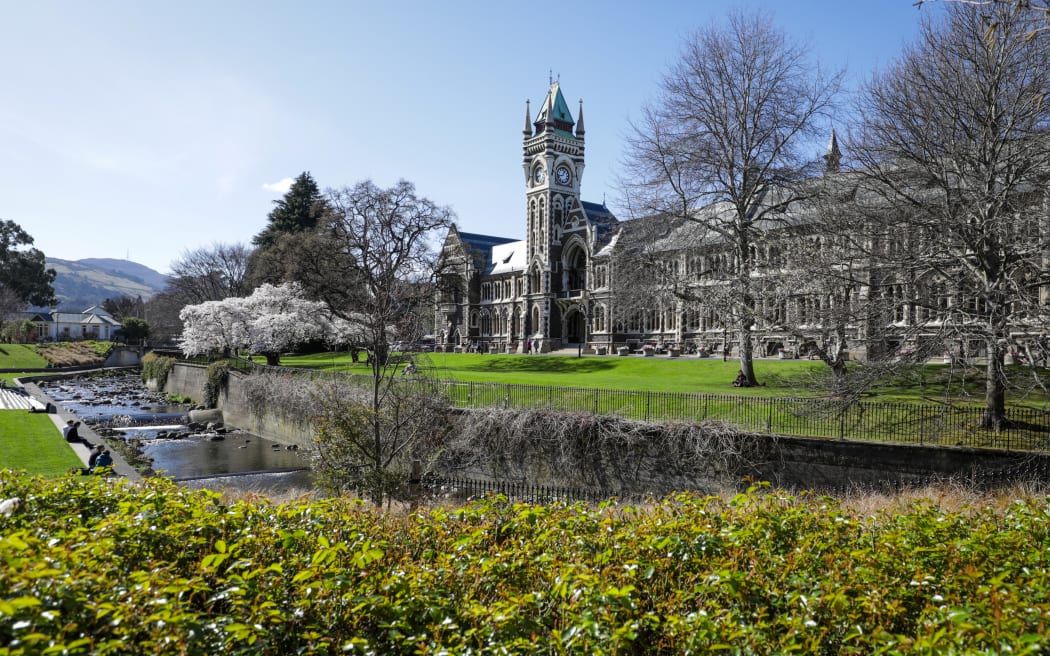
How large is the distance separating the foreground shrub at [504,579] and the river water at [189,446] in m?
12.2

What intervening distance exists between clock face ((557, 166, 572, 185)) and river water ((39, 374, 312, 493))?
39877mm

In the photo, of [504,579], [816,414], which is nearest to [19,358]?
[816,414]

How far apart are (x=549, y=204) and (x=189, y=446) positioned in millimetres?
43171

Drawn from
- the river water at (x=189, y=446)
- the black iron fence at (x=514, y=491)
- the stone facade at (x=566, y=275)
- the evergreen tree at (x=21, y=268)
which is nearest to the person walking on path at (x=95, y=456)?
the river water at (x=189, y=446)

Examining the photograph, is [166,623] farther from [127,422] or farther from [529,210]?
[529,210]

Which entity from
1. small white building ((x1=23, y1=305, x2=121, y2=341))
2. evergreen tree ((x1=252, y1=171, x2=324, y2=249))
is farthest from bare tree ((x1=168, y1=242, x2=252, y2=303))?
small white building ((x1=23, y1=305, x2=121, y2=341))

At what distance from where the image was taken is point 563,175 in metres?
67.7

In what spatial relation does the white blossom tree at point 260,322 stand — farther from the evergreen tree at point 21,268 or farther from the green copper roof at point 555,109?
the evergreen tree at point 21,268

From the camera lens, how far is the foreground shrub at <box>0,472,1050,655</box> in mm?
3996

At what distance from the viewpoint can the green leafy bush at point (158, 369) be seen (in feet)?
168

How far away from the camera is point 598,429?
2006 cm

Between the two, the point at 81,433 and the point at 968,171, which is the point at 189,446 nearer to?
the point at 81,433

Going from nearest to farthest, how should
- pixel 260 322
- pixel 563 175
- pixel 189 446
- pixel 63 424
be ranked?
pixel 63 424, pixel 189 446, pixel 260 322, pixel 563 175

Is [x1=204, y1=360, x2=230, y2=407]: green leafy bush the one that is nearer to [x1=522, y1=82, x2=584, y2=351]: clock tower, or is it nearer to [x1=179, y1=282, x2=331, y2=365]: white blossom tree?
[x1=179, y1=282, x2=331, y2=365]: white blossom tree
